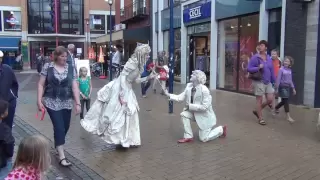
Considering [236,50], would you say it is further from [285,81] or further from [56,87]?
[56,87]

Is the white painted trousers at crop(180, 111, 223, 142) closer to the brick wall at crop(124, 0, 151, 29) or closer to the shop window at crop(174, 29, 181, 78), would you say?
the shop window at crop(174, 29, 181, 78)

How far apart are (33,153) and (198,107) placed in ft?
12.6

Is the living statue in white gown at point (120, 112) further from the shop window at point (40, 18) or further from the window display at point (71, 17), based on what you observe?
the window display at point (71, 17)

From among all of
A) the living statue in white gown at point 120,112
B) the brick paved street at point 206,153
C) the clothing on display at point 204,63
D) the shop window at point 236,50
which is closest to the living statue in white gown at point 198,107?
the brick paved street at point 206,153

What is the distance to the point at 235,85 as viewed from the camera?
1397 centimetres

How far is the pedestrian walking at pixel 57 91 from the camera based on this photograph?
5109 mm

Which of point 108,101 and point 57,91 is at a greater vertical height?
point 57,91

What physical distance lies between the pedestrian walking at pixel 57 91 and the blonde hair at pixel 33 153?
246 cm

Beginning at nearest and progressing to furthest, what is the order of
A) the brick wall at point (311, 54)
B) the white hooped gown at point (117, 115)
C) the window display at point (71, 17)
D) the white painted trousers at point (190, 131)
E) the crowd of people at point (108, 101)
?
the crowd of people at point (108, 101) → the white hooped gown at point (117, 115) → the white painted trousers at point (190, 131) → the brick wall at point (311, 54) → the window display at point (71, 17)

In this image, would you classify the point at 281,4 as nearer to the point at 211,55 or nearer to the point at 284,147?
the point at 211,55

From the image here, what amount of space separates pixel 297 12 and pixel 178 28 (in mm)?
9657

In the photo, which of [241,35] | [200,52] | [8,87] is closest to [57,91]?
[8,87]

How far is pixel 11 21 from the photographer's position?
44.7 m

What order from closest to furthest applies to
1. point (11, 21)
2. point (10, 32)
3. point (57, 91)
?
point (57, 91)
point (11, 21)
point (10, 32)
